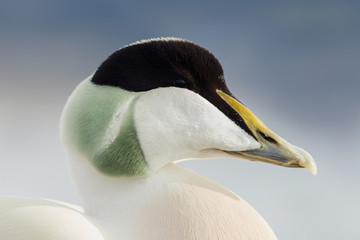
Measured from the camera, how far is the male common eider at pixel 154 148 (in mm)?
2275

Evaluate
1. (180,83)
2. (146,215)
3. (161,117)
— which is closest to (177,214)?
(146,215)

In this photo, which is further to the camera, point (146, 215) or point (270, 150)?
point (270, 150)

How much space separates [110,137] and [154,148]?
175 mm

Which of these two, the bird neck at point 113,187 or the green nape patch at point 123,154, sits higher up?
the green nape patch at point 123,154

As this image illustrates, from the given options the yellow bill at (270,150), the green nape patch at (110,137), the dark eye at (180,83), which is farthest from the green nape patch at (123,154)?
the yellow bill at (270,150)

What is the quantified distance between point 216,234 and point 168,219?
19cm

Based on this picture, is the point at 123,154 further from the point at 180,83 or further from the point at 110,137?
the point at 180,83

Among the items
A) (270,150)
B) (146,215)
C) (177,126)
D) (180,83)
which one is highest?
(180,83)

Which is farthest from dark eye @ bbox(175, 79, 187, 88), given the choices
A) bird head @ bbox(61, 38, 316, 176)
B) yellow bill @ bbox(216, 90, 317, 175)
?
yellow bill @ bbox(216, 90, 317, 175)

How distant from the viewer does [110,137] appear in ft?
7.52

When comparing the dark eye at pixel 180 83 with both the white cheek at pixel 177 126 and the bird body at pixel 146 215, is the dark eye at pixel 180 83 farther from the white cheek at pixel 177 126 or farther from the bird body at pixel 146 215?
the bird body at pixel 146 215

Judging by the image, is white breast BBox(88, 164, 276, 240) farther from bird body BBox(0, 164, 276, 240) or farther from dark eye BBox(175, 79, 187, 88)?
dark eye BBox(175, 79, 187, 88)

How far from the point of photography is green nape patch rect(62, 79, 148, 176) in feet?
7.53

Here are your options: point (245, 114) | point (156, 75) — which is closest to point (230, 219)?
point (245, 114)
